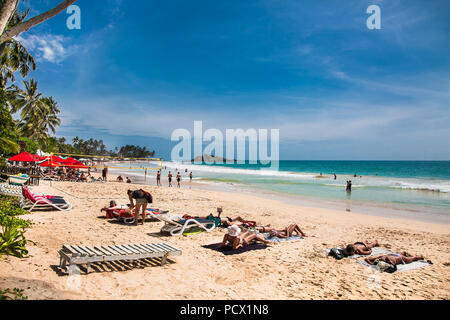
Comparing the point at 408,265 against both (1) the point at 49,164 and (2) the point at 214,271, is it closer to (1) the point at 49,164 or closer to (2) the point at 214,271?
(2) the point at 214,271

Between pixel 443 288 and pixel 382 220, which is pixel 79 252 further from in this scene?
pixel 382 220

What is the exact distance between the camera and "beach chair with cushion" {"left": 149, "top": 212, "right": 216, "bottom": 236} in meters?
7.74

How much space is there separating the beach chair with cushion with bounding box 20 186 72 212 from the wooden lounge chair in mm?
5482

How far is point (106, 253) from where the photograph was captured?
4.61m

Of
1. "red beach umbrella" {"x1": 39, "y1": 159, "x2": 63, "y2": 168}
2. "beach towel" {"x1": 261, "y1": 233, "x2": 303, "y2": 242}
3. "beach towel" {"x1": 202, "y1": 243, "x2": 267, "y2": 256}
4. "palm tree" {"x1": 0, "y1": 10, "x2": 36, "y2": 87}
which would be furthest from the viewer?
"red beach umbrella" {"x1": 39, "y1": 159, "x2": 63, "y2": 168}

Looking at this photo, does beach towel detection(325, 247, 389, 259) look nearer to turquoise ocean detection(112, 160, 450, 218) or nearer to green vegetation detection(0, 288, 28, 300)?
green vegetation detection(0, 288, 28, 300)

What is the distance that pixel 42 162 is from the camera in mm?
19969

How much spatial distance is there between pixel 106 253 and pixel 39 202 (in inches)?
241

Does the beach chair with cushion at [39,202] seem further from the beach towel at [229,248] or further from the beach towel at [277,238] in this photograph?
the beach towel at [277,238]

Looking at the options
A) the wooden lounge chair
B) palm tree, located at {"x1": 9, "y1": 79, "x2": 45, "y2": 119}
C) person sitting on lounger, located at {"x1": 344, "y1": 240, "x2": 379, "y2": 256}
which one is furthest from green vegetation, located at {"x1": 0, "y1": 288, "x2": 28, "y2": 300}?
palm tree, located at {"x1": 9, "y1": 79, "x2": 45, "y2": 119}

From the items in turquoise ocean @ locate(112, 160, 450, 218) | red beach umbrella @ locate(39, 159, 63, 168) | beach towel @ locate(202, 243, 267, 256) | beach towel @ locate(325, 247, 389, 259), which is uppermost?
red beach umbrella @ locate(39, 159, 63, 168)

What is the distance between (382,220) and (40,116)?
1536 inches

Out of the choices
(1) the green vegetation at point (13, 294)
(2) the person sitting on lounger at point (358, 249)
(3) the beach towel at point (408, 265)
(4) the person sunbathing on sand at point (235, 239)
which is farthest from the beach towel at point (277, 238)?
(1) the green vegetation at point (13, 294)
